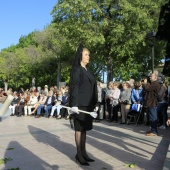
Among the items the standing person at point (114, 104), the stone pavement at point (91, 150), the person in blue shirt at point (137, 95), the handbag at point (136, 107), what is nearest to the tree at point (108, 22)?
the standing person at point (114, 104)

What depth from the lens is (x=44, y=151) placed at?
6.95 metres

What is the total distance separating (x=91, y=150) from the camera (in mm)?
6984

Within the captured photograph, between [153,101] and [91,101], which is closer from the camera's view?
[91,101]

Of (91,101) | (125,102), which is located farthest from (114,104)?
(91,101)

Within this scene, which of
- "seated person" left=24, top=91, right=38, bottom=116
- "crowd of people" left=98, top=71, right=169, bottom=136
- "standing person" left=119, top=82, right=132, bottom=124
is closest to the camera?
"crowd of people" left=98, top=71, right=169, bottom=136

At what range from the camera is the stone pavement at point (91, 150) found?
572cm

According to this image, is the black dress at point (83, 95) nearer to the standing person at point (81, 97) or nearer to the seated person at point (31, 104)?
the standing person at point (81, 97)

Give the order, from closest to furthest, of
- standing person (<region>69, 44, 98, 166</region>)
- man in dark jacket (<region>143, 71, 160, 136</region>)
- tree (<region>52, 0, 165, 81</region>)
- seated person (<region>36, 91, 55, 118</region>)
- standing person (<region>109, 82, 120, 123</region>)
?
standing person (<region>69, 44, 98, 166</region>), man in dark jacket (<region>143, 71, 160, 136</region>), standing person (<region>109, 82, 120, 123</region>), seated person (<region>36, 91, 55, 118</region>), tree (<region>52, 0, 165, 81</region>)

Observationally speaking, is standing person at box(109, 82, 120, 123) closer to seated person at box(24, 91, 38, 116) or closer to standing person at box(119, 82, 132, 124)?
standing person at box(119, 82, 132, 124)

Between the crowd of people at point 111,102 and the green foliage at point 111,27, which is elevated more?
the green foliage at point 111,27

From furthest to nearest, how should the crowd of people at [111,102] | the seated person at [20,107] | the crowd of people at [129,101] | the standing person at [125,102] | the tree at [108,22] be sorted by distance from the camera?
the tree at [108,22], the seated person at [20,107], the standing person at [125,102], the crowd of people at [111,102], the crowd of people at [129,101]

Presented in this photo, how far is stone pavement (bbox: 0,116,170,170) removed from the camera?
18.8 feet

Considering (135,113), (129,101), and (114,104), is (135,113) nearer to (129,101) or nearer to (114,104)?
(129,101)

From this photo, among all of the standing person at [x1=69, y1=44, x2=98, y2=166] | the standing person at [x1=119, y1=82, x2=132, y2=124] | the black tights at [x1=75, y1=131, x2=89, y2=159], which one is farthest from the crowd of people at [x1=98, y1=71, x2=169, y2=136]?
the black tights at [x1=75, y1=131, x2=89, y2=159]
